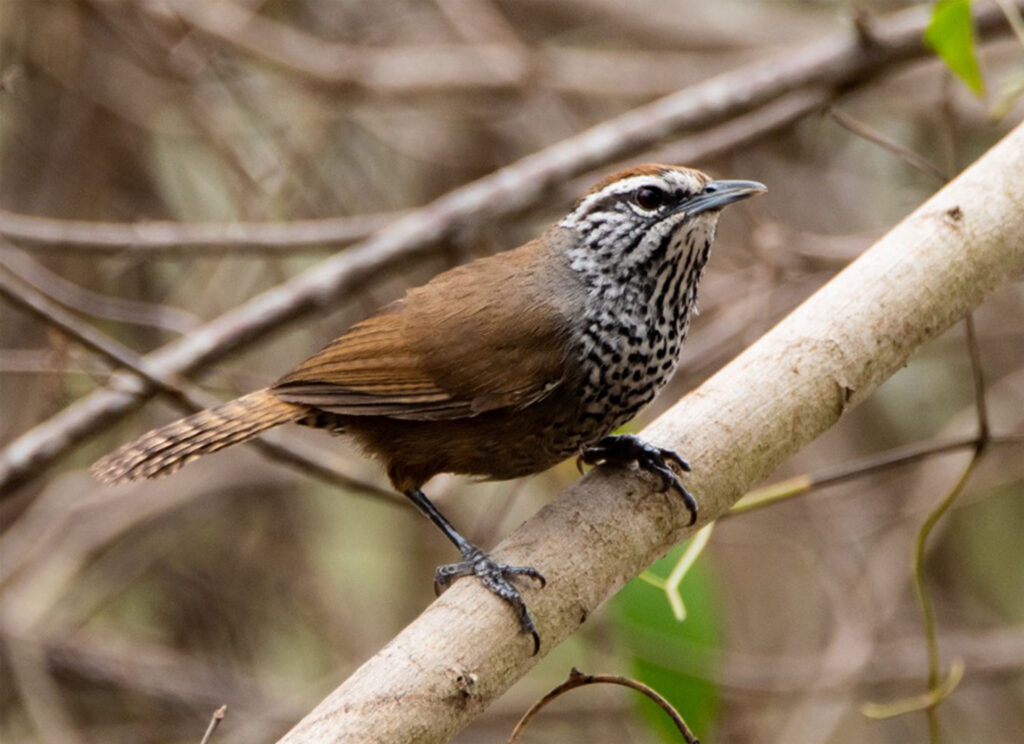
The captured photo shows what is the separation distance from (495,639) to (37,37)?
4.02 metres

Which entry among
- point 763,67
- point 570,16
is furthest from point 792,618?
point 570,16

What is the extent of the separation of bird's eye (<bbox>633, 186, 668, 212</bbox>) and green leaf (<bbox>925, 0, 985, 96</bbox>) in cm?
68

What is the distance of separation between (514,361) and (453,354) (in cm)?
18

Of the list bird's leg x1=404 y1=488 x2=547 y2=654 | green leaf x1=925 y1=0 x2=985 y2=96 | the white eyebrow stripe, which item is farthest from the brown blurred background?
bird's leg x1=404 y1=488 x2=547 y2=654

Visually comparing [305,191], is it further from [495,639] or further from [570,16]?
[495,639]

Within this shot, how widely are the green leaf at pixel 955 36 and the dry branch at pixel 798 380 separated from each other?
0.46 meters

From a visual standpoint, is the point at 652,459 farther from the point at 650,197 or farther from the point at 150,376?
the point at 150,376

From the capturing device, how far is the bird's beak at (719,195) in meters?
2.95

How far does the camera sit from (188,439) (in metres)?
2.96

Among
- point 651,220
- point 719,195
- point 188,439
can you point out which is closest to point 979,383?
point 719,195

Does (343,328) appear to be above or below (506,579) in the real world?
below

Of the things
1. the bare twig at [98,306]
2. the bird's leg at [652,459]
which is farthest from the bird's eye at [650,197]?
the bare twig at [98,306]

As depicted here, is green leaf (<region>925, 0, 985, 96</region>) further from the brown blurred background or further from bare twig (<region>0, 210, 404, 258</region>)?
bare twig (<region>0, 210, 404, 258</region>)

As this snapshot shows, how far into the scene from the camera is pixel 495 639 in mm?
2006
